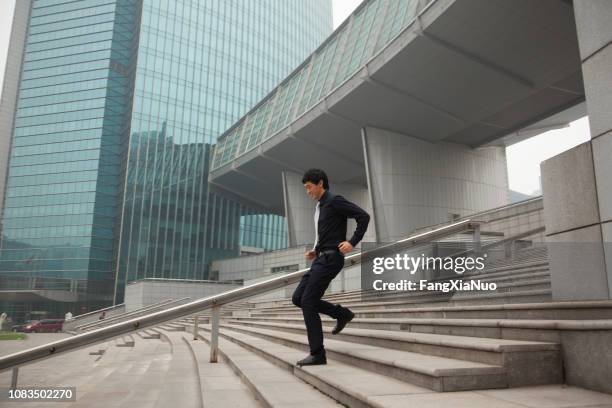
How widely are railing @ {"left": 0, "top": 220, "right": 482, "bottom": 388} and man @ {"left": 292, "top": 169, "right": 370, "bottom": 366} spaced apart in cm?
106

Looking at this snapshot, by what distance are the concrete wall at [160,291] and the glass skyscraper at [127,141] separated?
9.66 metres

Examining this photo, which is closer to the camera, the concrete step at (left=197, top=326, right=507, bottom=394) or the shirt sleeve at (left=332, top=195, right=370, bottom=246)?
the concrete step at (left=197, top=326, right=507, bottom=394)

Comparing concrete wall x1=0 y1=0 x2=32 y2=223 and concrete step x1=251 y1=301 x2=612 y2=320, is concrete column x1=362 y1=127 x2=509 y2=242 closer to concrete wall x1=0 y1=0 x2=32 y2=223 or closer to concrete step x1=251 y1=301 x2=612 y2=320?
concrete step x1=251 y1=301 x2=612 y2=320

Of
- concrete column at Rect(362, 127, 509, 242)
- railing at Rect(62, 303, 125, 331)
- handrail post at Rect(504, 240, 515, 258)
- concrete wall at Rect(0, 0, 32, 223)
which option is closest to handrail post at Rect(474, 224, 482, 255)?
handrail post at Rect(504, 240, 515, 258)

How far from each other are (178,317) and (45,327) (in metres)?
35.8

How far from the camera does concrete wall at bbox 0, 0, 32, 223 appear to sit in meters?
74.8

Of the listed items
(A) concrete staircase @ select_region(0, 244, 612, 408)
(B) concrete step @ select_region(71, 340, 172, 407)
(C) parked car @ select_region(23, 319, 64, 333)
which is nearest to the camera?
(A) concrete staircase @ select_region(0, 244, 612, 408)

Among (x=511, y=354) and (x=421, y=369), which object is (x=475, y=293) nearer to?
(x=511, y=354)

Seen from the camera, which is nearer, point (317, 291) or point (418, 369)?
point (418, 369)

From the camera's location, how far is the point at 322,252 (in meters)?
3.89

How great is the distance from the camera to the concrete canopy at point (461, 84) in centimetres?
1423

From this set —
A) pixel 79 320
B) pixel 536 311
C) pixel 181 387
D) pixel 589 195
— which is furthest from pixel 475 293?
pixel 79 320

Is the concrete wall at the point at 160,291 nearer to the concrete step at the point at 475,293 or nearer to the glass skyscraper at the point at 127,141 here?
the glass skyscraper at the point at 127,141

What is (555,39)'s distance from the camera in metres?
14.7
